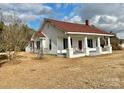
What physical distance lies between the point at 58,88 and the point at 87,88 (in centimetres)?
120

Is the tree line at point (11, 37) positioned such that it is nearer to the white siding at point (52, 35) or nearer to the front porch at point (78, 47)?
the front porch at point (78, 47)

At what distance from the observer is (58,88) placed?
31.9 feet

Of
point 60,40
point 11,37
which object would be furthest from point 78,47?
point 11,37

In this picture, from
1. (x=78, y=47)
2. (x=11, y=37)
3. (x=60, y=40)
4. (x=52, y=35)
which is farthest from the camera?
(x=78, y=47)

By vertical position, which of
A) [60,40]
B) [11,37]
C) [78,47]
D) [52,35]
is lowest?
[78,47]

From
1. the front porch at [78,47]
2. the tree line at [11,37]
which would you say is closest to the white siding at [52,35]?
the front porch at [78,47]

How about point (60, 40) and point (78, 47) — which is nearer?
point (60, 40)

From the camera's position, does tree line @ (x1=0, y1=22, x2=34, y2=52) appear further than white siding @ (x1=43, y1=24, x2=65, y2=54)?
No

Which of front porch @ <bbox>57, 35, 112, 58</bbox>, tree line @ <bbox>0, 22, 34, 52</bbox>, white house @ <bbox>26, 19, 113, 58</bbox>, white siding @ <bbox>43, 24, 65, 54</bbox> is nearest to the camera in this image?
tree line @ <bbox>0, 22, 34, 52</bbox>

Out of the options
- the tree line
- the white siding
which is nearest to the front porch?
the white siding

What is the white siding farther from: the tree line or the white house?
the tree line

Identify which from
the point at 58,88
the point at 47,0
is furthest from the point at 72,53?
the point at 58,88

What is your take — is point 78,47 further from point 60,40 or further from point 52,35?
point 52,35
